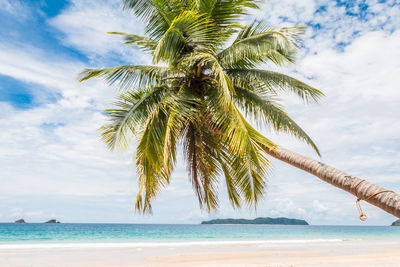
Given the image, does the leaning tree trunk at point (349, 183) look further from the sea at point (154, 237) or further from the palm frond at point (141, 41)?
the sea at point (154, 237)

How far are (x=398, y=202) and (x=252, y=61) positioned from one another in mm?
4966

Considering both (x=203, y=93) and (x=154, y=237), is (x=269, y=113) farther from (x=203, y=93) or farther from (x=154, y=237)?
(x=154, y=237)

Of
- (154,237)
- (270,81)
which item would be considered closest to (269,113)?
(270,81)

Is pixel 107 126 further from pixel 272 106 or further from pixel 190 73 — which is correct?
pixel 272 106

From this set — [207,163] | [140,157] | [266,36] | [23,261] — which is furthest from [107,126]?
[23,261]

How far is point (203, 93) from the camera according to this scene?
7113 mm

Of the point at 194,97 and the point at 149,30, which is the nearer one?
the point at 194,97

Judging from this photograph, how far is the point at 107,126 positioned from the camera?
6.79m

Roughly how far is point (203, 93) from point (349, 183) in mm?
4029

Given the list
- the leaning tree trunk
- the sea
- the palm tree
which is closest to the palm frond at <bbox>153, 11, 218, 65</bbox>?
the palm tree

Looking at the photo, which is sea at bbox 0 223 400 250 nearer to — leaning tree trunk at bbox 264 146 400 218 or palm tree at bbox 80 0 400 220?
palm tree at bbox 80 0 400 220

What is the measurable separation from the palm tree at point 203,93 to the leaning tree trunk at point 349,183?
24cm

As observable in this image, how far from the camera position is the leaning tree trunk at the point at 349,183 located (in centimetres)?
306

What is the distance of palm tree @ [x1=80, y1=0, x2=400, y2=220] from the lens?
233 inches
